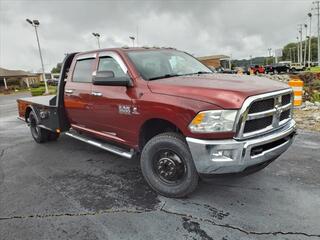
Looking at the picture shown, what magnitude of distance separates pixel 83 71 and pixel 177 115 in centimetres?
260

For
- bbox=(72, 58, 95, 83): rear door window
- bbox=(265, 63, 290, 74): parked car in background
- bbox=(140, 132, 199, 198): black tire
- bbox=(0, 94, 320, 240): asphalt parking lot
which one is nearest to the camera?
bbox=(0, 94, 320, 240): asphalt parking lot

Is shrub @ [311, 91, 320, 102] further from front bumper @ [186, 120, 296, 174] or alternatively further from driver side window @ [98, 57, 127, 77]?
driver side window @ [98, 57, 127, 77]

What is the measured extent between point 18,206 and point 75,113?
6.85ft

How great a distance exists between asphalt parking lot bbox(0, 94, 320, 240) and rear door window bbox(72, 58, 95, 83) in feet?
4.94

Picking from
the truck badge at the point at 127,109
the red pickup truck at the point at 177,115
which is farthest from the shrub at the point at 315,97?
the truck badge at the point at 127,109

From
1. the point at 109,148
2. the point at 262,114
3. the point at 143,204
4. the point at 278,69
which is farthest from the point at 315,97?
the point at 278,69

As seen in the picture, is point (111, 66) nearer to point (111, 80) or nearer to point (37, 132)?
point (111, 80)

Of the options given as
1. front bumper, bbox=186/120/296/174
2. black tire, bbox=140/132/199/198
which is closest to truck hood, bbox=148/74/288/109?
front bumper, bbox=186/120/296/174

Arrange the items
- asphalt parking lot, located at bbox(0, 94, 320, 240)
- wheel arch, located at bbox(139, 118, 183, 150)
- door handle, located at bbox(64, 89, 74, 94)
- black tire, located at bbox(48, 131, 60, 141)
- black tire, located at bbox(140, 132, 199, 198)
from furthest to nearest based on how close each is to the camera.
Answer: black tire, located at bbox(48, 131, 60, 141), door handle, located at bbox(64, 89, 74, 94), wheel arch, located at bbox(139, 118, 183, 150), black tire, located at bbox(140, 132, 199, 198), asphalt parking lot, located at bbox(0, 94, 320, 240)

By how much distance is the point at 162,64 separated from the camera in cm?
471

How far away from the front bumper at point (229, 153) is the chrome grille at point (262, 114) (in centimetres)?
10

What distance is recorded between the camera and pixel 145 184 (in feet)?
14.6

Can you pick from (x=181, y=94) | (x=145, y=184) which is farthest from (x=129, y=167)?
(x=181, y=94)

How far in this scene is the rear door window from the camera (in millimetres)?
5285
